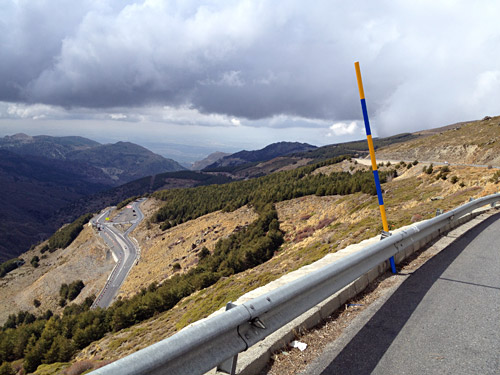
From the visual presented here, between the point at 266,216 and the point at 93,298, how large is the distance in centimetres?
4300

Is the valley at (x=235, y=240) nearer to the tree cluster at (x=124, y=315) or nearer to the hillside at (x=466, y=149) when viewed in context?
the tree cluster at (x=124, y=315)

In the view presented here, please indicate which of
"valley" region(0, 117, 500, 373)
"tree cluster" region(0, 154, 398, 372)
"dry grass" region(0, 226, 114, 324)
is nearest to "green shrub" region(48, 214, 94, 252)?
"valley" region(0, 117, 500, 373)

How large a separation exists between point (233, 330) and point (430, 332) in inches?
110

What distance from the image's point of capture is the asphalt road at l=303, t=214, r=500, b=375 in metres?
3.31

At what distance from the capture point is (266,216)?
4903cm

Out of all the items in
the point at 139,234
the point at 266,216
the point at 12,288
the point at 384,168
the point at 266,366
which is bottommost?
the point at 12,288

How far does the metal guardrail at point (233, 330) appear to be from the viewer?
89.0 inches

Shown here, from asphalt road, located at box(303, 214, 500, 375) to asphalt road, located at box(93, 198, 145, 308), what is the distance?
2474 inches

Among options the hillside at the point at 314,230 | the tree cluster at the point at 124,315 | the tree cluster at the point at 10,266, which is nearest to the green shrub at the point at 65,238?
the tree cluster at the point at 10,266

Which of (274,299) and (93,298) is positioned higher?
(274,299)

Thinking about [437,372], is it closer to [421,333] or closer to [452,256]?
[421,333]

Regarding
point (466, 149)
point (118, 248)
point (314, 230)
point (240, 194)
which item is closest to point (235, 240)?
point (314, 230)

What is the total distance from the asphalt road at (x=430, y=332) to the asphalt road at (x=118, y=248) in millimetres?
62841

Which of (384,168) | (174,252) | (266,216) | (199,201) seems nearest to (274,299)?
(266,216)
